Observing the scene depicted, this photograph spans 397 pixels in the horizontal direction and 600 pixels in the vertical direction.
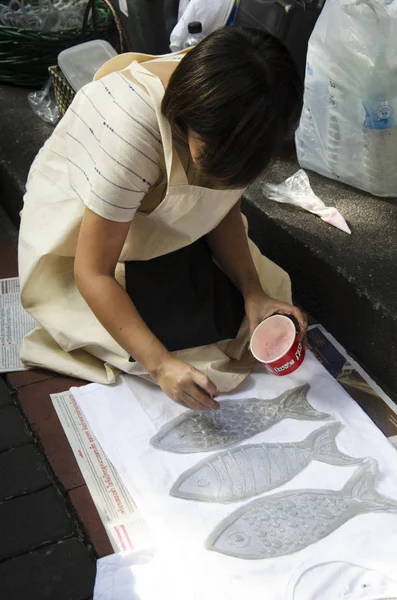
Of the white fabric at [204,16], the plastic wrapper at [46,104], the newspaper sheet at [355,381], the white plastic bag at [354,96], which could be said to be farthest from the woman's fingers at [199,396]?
the plastic wrapper at [46,104]

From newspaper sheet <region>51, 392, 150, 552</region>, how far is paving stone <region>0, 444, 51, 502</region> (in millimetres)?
67

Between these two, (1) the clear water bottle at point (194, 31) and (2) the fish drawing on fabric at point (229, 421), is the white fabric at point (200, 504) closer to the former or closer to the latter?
(2) the fish drawing on fabric at point (229, 421)

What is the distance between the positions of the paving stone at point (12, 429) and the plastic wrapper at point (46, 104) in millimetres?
1135

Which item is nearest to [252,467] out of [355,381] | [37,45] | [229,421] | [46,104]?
[229,421]

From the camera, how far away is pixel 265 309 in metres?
1.40

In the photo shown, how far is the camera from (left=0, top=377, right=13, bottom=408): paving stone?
1.44m

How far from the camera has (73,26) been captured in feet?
8.05

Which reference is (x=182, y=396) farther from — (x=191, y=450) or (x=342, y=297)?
(x=342, y=297)

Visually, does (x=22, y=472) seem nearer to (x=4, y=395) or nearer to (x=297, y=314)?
(x=4, y=395)

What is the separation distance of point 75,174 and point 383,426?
2.46 ft

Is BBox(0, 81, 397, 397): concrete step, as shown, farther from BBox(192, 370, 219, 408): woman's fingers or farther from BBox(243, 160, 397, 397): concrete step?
BBox(192, 370, 219, 408): woman's fingers

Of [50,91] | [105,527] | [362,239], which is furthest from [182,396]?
[50,91]

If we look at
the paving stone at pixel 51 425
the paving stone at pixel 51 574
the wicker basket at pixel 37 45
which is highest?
the wicker basket at pixel 37 45

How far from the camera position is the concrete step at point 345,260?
146 centimetres
